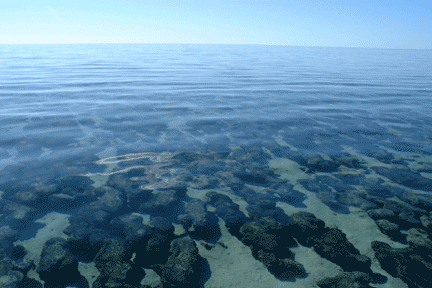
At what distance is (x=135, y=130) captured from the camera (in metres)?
8.94

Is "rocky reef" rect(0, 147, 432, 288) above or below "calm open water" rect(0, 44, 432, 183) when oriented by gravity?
below

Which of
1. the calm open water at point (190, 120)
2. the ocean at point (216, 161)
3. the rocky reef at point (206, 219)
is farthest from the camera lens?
the calm open water at point (190, 120)

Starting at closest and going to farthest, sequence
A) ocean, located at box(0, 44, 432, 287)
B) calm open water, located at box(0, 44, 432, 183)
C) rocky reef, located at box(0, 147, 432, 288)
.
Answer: rocky reef, located at box(0, 147, 432, 288) → ocean, located at box(0, 44, 432, 287) → calm open water, located at box(0, 44, 432, 183)

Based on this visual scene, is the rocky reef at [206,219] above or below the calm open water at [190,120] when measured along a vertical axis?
below

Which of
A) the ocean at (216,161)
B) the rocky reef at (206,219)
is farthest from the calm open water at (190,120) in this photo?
the rocky reef at (206,219)

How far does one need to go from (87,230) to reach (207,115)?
23.9ft

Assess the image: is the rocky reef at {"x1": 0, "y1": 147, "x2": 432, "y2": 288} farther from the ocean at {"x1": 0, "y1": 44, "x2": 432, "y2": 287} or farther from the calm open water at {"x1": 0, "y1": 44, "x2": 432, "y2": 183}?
the calm open water at {"x1": 0, "y1": 44, "x2": 432, "y2": 183}

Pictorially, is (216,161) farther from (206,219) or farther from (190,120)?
(190,120)

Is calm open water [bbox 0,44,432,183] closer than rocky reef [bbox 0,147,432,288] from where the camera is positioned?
No

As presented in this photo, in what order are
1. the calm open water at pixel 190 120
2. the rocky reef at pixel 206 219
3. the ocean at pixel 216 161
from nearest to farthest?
the rocky reef at pixel 206 219
the ocean at pixel 216 161
the calm open water at pixel 190 120

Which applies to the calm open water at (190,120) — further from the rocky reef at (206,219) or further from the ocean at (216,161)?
the rocky reef at (206,219)

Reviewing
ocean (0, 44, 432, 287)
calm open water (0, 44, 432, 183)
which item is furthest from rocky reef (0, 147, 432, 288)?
calm open water (0, 44, 432, 183)

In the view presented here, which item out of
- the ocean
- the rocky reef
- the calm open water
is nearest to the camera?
the rocky reef

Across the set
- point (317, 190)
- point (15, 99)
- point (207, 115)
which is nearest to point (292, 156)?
point (317, 190)
